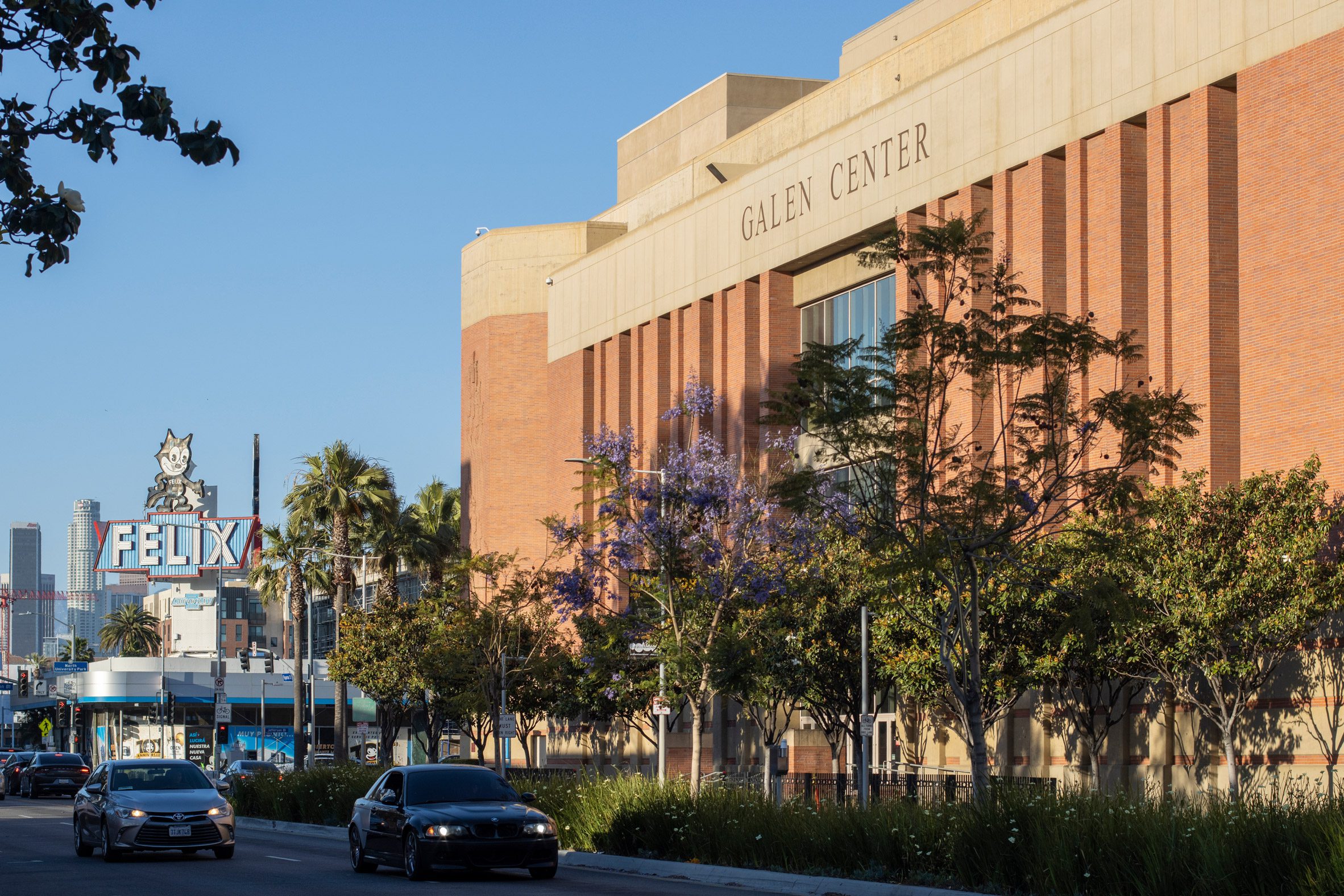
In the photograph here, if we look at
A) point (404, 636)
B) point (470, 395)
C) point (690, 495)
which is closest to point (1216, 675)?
point (690, 495)

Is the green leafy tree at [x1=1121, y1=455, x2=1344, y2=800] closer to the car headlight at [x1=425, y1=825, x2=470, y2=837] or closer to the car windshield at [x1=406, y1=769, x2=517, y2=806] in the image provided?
the car windshield at [x1=406, y1=769, x2=517, y2=806]

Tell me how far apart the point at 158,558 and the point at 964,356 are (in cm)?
10700

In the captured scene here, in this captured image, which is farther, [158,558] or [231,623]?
[231,623]

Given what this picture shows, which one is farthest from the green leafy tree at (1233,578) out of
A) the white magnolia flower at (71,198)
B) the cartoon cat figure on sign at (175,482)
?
the cartoon cat figure on sign at (175,482)

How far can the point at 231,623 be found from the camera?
541ft

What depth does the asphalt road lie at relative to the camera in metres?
20.5

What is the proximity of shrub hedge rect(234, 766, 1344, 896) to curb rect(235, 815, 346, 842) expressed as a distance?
8984 millimetres

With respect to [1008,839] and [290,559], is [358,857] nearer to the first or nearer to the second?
[1008,839]

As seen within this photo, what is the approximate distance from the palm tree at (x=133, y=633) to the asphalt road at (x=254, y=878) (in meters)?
122

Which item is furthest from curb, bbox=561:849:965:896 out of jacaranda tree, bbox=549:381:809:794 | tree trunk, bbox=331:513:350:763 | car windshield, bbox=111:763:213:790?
tree trunk, bbox=331:513:350:763

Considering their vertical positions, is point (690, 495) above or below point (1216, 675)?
above

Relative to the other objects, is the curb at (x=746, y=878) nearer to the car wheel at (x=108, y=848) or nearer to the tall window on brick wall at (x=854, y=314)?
the car wheel at (x=108, y=848)

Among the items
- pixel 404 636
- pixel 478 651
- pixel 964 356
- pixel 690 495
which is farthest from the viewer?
pixel 404 636

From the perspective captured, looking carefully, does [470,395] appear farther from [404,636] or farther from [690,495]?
[690,495]
